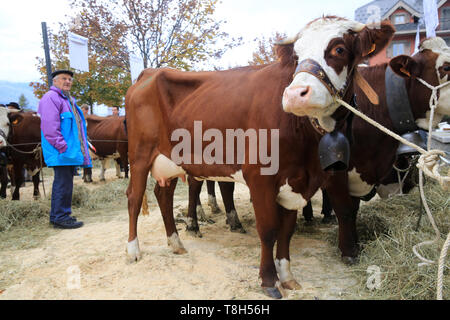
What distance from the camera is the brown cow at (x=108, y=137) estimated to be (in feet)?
30.2

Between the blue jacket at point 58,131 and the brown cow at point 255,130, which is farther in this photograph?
the blue jacket at point 58,131

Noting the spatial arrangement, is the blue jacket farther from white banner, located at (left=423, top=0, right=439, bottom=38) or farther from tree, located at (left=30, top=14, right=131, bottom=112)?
tree, located at (left=30, top=14, right=131, bottom=112)

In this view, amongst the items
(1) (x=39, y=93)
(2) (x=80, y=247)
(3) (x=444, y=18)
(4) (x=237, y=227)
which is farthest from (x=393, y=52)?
(2) (x=80, y=247)

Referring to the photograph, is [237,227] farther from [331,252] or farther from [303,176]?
[303,176]

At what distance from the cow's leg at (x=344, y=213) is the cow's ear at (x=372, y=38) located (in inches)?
47.1

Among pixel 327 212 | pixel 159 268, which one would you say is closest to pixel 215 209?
pixel 327 212

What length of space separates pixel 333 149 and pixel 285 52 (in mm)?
832

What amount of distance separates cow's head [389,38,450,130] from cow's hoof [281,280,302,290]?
1856 mm

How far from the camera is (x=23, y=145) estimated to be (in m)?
6.97

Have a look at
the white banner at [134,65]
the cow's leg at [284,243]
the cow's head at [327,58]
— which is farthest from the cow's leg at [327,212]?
the white banner at [134,65]

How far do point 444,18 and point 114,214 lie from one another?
24693mm

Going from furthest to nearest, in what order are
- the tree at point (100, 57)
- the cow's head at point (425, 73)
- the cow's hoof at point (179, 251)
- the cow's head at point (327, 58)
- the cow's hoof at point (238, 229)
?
the tree at point (100, 57)
the cow's hoof at point (238, 229)
the cow's hoof at point (179, 251)
the cow's head at point (425, 73)
the cow's head at point (327, 58)

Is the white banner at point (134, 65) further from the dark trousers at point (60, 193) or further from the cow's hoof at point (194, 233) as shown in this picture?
the cow's hoof at point (194, 233)

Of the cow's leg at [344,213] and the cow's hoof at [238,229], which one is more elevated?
the cow's leg at [344,213]
